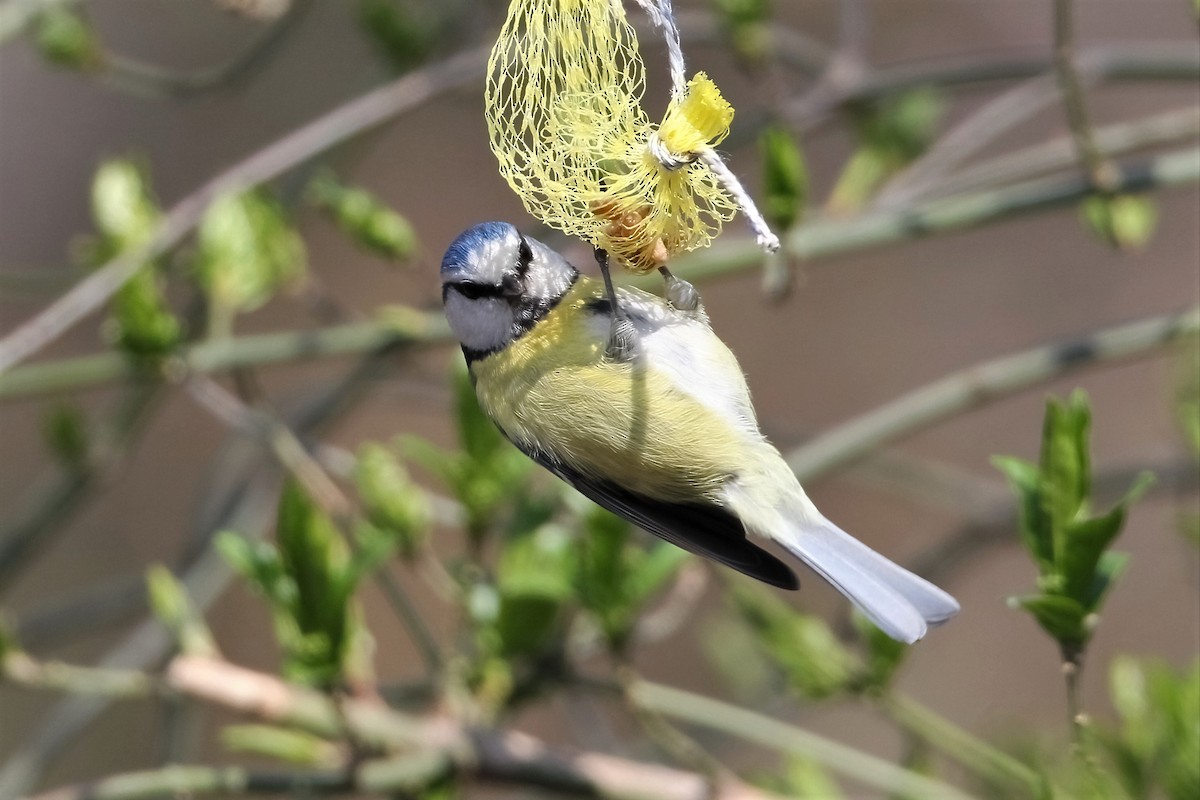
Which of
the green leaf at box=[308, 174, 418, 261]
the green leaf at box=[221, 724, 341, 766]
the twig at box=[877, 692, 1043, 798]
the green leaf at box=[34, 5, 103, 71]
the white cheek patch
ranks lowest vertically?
the green leaf at box=[221, 724, 341, 766]

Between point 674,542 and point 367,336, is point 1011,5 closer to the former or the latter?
point 367,336

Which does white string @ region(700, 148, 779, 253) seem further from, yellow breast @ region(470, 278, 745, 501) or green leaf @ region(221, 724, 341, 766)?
green leaf @ region(221, 724, 341, 766)

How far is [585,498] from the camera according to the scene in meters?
1.54

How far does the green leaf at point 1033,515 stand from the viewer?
1.19 m

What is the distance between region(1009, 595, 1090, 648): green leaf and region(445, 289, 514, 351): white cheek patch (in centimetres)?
71

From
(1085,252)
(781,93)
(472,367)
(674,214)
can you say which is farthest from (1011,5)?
(674,214)

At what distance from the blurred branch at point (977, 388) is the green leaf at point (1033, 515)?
481mm

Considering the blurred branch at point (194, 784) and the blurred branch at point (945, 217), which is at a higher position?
the blurred branch at point (945, 217)

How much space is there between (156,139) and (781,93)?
294cm

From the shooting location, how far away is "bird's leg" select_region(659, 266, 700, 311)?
137 centimetres

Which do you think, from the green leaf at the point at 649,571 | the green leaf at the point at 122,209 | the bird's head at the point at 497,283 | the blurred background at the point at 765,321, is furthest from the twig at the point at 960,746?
the blurred background at the point at 765,321

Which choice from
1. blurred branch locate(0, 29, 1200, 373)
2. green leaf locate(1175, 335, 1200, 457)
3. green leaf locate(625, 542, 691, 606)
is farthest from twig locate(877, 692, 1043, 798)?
blurred branch locate(0, 29, 1200, 373)

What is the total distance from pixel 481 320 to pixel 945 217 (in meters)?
0.64

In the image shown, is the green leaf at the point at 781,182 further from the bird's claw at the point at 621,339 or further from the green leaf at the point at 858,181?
the green leaf at the point at 858,181
